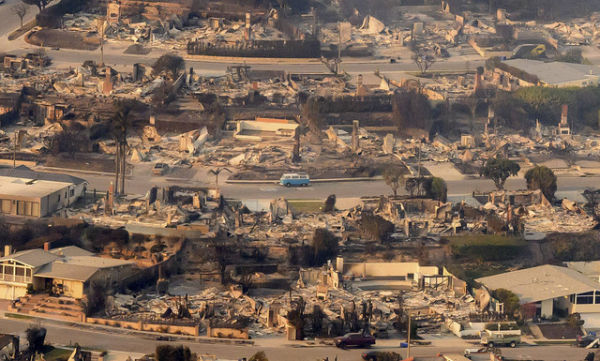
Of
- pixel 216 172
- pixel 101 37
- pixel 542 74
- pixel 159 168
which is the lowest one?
pixel 159 168

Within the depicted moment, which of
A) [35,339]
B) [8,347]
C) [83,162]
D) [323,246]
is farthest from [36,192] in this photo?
[8,347]

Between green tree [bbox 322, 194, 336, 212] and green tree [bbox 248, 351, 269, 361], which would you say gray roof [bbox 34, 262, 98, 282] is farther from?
green tree [bbox 322, 194, 336, 212]

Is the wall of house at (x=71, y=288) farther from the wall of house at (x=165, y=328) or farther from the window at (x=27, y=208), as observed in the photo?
the window at (x=27, y=208)

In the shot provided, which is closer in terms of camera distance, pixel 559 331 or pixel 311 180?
pixel 559 331

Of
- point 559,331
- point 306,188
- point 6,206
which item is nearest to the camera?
point 559,331

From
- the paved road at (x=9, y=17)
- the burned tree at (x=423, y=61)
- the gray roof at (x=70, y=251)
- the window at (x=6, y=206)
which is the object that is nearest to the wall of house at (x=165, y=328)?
the gray roof at (x=70, y=251)

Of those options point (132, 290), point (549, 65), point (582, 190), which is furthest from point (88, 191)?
point (549, 65)

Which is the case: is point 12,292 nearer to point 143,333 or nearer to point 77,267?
point 77,267
